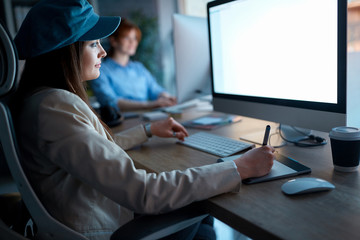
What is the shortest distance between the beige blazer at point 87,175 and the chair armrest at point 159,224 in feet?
0.07

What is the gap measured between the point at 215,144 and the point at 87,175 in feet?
1.84

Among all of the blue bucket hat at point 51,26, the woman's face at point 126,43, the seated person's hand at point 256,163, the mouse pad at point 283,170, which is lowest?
the mouse pad at point 283,170

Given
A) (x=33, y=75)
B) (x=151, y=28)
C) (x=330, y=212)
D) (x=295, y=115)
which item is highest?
(x=151, y=28)

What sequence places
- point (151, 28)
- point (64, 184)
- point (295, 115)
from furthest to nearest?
point (151, 28)
point (295, 115)
point (64, 184)

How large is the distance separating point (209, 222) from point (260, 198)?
1.23 ft

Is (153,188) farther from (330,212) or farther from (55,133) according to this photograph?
(330,212)

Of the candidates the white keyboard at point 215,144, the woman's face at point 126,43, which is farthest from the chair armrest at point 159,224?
the woman's face at point 126,43

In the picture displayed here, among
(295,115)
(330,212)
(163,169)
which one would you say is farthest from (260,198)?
(295,115)

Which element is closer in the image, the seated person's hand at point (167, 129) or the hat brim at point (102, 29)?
the hat brim at point (102, 29)

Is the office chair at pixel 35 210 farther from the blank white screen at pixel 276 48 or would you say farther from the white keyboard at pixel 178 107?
the white keyboard at pixel 178 107

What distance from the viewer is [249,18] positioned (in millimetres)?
1171

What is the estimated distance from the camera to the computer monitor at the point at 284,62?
914mm

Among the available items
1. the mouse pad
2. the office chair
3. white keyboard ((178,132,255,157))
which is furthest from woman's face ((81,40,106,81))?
the mouse pad

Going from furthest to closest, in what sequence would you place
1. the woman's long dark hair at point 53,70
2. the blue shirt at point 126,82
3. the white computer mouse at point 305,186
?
the blue shirt at point 126,82
the woman's long dark hair at point 53,70
the white computer mouse at point 305,186
